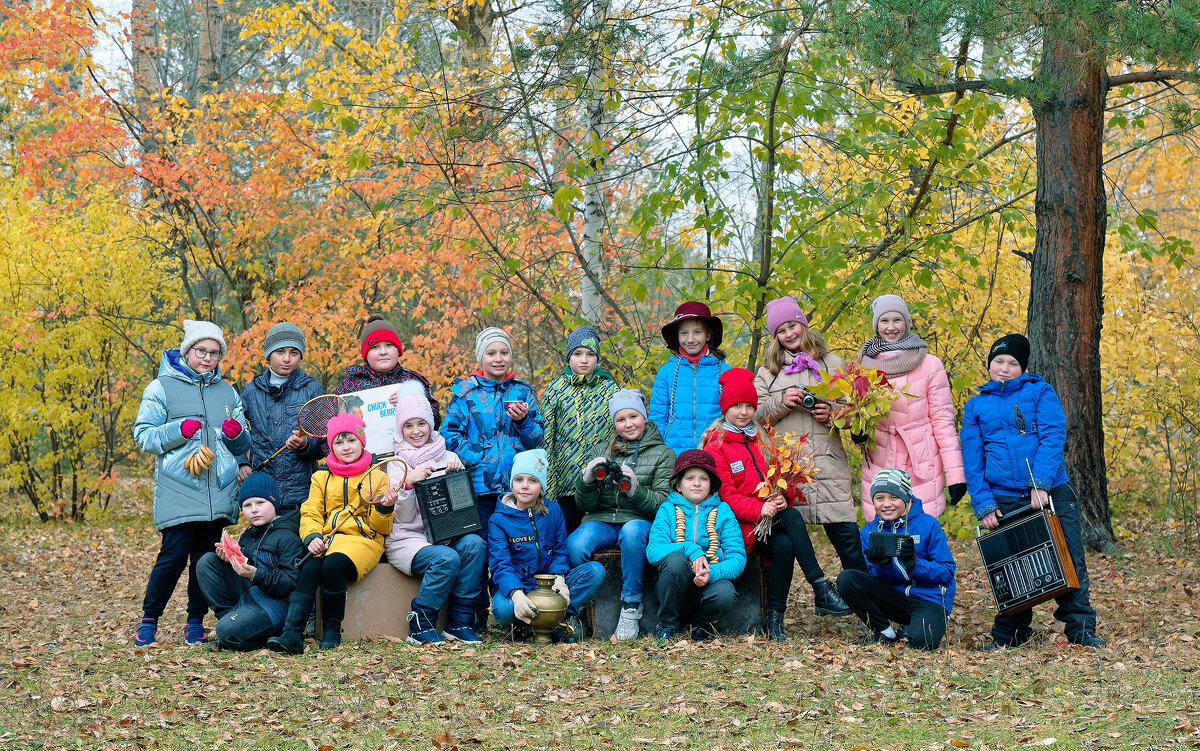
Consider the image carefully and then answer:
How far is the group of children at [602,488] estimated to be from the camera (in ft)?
18.7

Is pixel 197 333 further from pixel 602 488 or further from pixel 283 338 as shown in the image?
pixel 602 488

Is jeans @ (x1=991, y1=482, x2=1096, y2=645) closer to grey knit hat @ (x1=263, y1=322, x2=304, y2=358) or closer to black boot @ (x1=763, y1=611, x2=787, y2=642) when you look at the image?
black boot @ (x1=763, y1=611, x2=787, y2=642)

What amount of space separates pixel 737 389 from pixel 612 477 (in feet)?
2.97

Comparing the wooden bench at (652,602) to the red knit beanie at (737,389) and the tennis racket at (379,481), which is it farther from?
the tennis racket at (379,481)

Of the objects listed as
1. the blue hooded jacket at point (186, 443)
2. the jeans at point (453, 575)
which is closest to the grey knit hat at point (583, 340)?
the jeans at point (453, 575)

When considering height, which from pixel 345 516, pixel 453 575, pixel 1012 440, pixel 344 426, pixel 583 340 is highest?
pixel 583 340

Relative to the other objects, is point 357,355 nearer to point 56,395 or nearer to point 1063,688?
point 56,395

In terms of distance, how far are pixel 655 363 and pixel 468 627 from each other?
275cm

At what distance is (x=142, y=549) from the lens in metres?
11.7

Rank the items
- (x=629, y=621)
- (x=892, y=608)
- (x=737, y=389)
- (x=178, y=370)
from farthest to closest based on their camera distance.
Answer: (x=178, y=370) → (x=737, y=389) → (x=629, y=621) → (x=892, y=608)

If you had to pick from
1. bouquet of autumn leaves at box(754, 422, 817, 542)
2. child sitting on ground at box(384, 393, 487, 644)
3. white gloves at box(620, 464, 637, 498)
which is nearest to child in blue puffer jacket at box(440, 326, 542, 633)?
child sitting on ground at box(384, 393, 487, 644)

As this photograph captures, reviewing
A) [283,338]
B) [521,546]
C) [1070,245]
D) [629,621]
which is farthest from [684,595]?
[1070,245]

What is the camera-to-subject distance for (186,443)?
238 inches

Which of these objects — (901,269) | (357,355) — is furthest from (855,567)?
(357,355)
